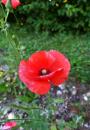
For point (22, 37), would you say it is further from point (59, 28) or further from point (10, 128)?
point (10, 128)

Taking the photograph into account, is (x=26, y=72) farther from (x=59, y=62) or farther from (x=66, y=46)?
(x=66, y=46)

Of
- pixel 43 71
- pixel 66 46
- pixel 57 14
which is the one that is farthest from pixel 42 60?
pixel 57 14

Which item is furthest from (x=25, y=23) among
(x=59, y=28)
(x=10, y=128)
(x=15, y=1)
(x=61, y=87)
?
(x=10, y=128)

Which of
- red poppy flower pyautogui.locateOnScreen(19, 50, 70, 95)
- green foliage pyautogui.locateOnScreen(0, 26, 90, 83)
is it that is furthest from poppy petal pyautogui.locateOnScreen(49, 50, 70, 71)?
green foliage pyautogui.locateOnScreen(0, 26, 90, 83)

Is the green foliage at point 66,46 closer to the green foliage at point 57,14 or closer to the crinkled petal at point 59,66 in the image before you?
the green foliage at point 57,14

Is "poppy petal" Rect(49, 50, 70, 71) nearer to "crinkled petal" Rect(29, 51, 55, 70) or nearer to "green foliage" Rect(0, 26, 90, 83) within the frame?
"crinkled petal" Rect(29, 51, 55, 70)

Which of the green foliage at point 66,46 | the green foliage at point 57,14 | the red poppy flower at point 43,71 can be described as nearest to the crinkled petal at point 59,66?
the red poppy flower at point 43,71
